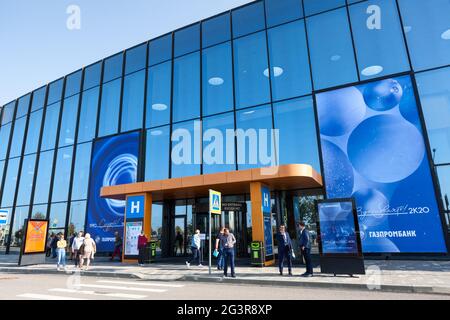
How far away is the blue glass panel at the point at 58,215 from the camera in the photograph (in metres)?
23.3

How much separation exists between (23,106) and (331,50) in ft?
98.9

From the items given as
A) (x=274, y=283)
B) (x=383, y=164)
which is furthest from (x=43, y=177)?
(x=383, y=164)

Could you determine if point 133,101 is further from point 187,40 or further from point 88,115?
point 187,40

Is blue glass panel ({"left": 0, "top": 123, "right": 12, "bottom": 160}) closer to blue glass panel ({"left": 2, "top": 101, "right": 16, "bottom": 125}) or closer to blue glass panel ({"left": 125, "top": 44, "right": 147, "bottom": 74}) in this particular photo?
blue glass panel ({"left": 2, "top": 101, "right": 16, "bottom": 125})

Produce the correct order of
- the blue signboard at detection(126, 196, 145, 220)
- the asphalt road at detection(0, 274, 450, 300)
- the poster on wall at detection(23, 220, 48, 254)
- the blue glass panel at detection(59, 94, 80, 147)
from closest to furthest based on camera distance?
the asphalt road at detection(0, 274, 450, 300), the poster on wall at detection(23, 220, 48, 254), the blue signboard at detection(126, 196, 145, 220), the blue glass panel at detection(59, 94, 80, 147)

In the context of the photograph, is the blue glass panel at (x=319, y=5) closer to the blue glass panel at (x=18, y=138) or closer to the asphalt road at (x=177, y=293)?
the asphalt road at (x=177, y=293)

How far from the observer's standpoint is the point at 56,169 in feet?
83.1

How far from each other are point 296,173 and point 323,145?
165 inches

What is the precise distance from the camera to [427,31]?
15.8 meters

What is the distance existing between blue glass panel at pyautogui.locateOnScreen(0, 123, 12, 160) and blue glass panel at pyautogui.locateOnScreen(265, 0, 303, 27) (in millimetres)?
28641

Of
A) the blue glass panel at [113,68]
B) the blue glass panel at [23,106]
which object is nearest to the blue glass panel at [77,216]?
the blue glass panel at [113,68]

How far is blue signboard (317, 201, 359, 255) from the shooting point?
10.1 meters

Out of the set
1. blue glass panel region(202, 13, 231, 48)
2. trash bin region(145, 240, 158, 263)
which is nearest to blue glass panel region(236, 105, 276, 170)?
blue glass panel region(202, 13, 231, 48)
